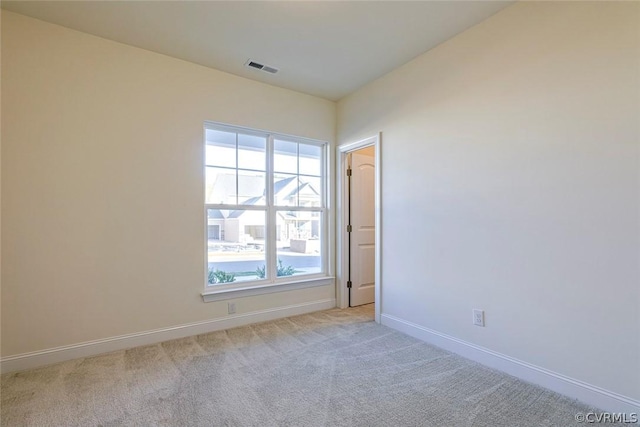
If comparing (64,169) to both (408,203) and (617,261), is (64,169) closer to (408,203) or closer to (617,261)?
(408,203)

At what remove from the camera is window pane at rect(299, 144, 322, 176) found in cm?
398

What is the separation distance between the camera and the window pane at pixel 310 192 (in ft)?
13.0

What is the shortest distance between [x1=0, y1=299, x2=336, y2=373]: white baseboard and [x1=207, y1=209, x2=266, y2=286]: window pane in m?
0.42

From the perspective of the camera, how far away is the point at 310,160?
405 cm

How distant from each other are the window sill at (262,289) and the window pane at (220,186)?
97 cm

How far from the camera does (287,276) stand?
3.79 m

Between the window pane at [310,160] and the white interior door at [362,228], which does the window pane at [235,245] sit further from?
the white interior door at [362,228]

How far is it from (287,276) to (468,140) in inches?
98.2

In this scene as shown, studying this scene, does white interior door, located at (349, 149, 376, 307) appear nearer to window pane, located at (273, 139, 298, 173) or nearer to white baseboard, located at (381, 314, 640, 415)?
window pane, located at (273, 139, 298, 173)

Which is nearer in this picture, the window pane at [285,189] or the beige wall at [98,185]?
the beige wall at [98,185]

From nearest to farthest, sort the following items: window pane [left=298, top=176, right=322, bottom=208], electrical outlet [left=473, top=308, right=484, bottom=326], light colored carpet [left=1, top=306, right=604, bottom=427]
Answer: light colored carpet [left=1, top=306, right=604, bottom=427] → electrical outlet [left=473, top=308, right=484, bottom=326] → window pane [left=298, top=176, right=322, bottom=208]

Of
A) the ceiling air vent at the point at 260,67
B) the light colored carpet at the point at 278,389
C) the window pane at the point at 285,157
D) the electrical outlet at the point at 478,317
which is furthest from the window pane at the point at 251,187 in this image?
the electrical outlet at the point at 478,317

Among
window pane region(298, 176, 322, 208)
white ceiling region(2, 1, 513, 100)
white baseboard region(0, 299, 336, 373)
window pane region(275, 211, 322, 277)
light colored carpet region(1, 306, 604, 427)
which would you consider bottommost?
light colored carpet region(1, 306, 604, 427)

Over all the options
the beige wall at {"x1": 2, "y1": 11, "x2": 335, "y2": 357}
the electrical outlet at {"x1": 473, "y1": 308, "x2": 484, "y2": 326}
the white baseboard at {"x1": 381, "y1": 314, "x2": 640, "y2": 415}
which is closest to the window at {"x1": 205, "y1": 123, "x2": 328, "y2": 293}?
the beige wall at {"x1": 2, "y1": 11, "x2": 335, "y2": 357}
